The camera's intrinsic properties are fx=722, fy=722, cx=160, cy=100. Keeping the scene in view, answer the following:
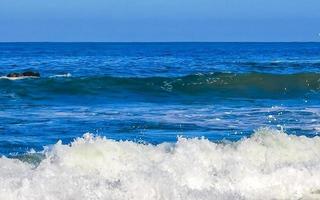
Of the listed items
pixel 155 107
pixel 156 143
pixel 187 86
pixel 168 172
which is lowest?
pixel 187 86

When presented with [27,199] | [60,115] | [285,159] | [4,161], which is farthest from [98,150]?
[60,115]

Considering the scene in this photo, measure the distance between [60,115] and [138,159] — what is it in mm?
7965

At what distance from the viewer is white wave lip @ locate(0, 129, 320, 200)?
7809 millimetres

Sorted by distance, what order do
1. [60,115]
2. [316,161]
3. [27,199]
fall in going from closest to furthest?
[27,199] < [316,161] < [60,115]

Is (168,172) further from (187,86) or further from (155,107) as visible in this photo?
(187,86)

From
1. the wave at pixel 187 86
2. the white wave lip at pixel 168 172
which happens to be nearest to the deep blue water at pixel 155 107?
the wave at pixel 187 86

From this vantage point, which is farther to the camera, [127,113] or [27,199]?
[127,113]

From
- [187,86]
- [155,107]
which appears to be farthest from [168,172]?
[187,86]

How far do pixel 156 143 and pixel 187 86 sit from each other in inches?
571

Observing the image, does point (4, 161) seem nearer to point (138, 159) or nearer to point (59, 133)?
point (138, 159)

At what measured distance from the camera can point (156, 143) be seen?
12320 millimetres

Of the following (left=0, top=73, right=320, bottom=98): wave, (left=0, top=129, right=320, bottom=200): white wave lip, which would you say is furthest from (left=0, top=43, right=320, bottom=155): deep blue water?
(left=0, top=129, right=320, bottom=200): white wave lip

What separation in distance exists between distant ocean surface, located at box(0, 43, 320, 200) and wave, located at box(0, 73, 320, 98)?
105 mm

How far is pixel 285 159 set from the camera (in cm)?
A: 1023
